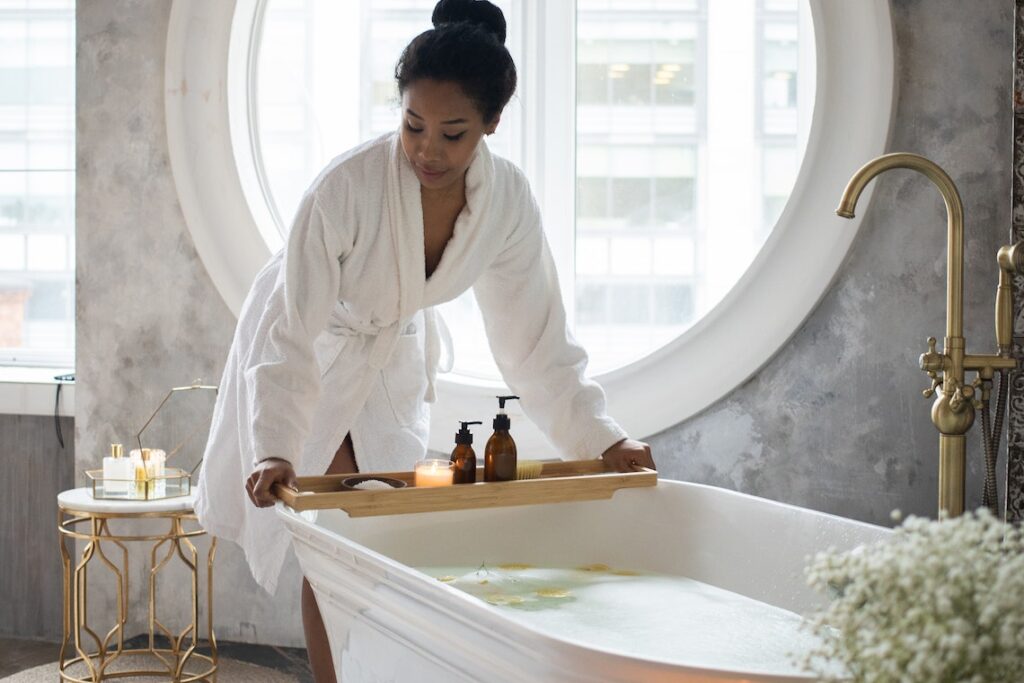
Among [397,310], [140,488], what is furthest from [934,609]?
[140,488]

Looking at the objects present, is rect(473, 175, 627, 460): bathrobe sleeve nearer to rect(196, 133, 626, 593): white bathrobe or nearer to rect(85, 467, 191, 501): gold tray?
rect(196, 133, 626, 593): white bathrobe

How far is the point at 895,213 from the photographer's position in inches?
99.3

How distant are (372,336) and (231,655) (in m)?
1.19

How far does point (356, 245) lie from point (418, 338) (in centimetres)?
32

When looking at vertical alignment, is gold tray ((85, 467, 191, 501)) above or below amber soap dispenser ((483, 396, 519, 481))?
below

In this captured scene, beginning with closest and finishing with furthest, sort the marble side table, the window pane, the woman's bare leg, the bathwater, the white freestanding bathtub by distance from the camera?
the white freestanding bathtub, the bathwater, the woman's bare leg, the marble side table, the window pane

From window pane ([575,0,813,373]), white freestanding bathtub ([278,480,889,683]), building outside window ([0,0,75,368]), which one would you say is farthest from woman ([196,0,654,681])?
building outside window ([0,0,75,368])

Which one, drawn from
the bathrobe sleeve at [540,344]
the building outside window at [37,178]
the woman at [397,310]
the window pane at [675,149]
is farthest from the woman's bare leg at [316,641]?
the building outside window at [37,178]

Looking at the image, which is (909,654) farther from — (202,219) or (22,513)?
(22,513)

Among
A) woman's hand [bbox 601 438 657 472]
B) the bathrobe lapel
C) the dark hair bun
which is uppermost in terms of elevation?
the dark hair bun

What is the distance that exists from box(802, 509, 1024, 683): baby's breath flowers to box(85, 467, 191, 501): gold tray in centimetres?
202

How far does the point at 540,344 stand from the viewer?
2.31 meters

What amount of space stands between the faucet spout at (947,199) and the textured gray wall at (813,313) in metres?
0.67

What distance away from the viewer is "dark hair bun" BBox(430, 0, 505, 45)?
212 centimetres
